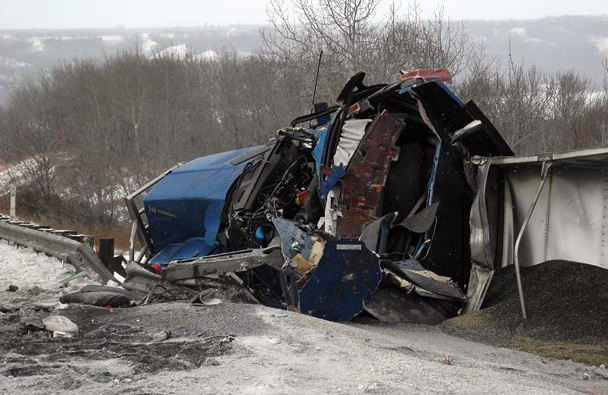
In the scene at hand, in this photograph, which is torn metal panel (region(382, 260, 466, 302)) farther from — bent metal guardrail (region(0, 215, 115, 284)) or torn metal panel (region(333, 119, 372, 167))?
bent metal guardrail (region(0, 215, 115, 284))

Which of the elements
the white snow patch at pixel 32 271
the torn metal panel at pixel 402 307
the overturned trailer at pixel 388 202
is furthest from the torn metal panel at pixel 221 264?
the white snow patch at pixel 32 271

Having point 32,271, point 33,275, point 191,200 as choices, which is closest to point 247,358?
point 191,200

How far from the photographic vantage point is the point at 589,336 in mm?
5863

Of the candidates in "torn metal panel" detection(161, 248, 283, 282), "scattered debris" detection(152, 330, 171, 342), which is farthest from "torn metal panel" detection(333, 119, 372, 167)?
"scattered debris" detection(152, 330, 171, 342)

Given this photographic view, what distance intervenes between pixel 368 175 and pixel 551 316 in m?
2.16

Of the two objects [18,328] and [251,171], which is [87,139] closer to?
[251,171]

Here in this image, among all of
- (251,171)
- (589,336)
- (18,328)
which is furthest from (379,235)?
(18,328)

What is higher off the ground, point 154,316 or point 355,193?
point 355,193

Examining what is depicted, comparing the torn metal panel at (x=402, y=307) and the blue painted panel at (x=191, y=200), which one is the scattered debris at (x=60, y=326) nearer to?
the torn metal panel at (x=402, y=307)

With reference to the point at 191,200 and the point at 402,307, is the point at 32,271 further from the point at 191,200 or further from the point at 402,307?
the point at 402,307

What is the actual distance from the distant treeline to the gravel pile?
39.0 ft

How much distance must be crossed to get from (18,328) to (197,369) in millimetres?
1845

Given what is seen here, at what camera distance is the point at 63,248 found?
10.4 metres

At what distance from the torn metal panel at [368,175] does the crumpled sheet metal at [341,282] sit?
1.19 m
